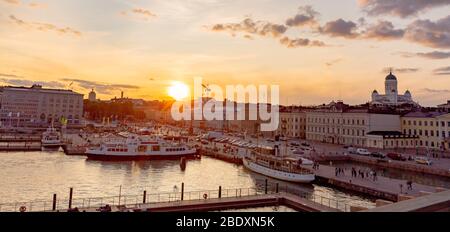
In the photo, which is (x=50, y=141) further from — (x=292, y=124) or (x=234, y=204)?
(x=292, y=124)

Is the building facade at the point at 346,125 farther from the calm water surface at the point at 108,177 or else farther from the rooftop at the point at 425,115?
the calm water surface at the point at 108,177

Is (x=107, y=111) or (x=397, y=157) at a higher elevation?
(x=107, y=111)

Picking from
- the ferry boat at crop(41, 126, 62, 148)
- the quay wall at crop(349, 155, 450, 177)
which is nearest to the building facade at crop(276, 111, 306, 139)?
the quay wall at crop(349, 155, 450, 177)

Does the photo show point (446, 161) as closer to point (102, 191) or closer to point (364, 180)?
point (364, 180)

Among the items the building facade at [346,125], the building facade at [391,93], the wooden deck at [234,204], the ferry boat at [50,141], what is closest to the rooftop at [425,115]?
the building facade at [346,125]

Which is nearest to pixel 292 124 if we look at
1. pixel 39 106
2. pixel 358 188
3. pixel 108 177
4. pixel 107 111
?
pixel 358 188

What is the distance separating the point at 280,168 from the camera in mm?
29188

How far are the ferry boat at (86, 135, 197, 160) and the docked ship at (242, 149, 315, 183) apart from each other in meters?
11.4

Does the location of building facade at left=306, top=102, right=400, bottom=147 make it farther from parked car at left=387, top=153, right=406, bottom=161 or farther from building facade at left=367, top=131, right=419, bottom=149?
parked car at left=387, top=153, right=406, bottom=161

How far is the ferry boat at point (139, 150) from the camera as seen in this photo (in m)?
39.2

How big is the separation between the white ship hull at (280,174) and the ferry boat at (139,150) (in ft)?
38.4

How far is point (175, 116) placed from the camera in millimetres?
123375

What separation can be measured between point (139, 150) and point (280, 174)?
1976 cm

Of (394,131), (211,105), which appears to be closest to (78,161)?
(394,131)
